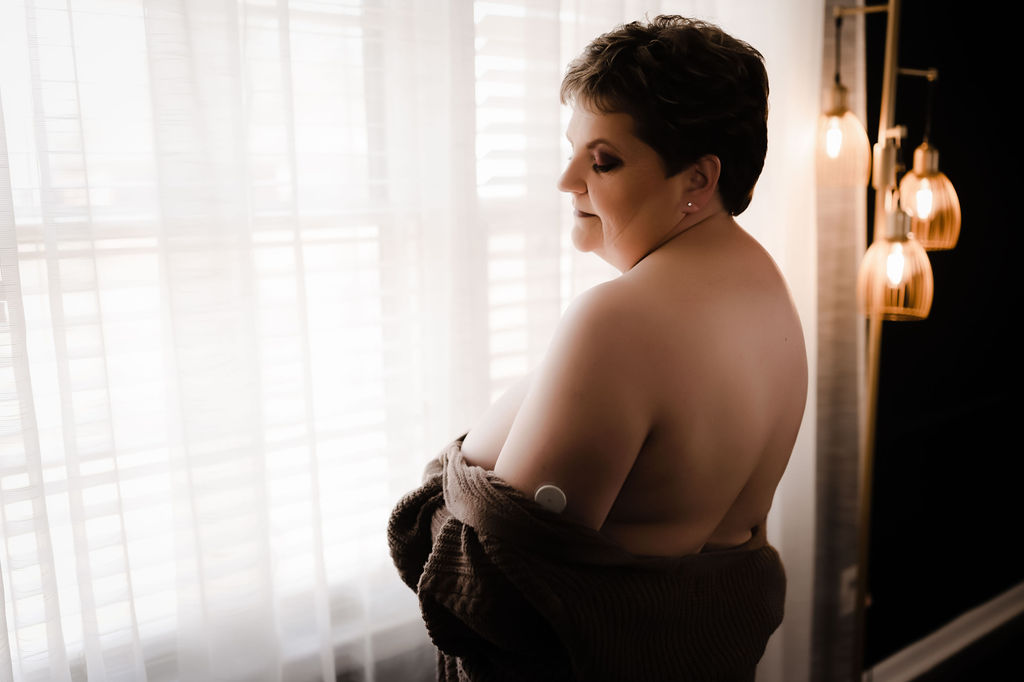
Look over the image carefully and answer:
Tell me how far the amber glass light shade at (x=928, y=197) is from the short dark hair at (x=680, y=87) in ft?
3.57

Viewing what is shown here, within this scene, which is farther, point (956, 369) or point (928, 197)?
point (956, 369)

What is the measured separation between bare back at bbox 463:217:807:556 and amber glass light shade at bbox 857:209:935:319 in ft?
2.85

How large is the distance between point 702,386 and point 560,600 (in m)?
0.26

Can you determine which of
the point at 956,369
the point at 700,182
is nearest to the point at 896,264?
the point at 700,182

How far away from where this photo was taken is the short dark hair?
0.81 metres

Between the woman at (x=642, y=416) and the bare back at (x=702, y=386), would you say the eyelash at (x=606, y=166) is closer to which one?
the woman at (x=642, y=416)

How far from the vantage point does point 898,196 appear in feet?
5.85

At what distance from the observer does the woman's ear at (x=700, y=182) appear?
850mm

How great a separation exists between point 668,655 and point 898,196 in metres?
1.35

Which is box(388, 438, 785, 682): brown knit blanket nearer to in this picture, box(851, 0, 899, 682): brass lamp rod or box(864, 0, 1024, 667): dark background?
box(851, 0, 899, 682): brass lamp rod

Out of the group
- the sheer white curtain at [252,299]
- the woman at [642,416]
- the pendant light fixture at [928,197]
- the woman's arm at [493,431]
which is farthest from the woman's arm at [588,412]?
the pendant light fixture at [928,197]

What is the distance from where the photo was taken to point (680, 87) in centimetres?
81

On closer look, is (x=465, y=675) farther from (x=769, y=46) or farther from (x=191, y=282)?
(x=769, y=46)

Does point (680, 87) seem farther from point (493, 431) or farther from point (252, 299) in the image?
point (252, 299)
